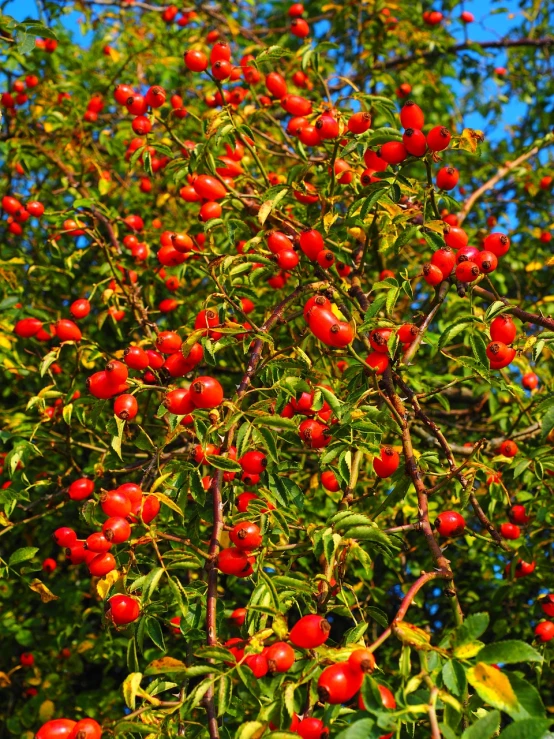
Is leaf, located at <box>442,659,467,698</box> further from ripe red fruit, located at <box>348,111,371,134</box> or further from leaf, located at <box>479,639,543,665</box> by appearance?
ripe red fruit, located at <box>348,111,371,134</box>

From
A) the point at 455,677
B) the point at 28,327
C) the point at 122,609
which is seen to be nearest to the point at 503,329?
the point at 455,677

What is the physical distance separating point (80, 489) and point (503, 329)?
71.9 inches

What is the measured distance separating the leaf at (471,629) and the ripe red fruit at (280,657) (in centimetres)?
43

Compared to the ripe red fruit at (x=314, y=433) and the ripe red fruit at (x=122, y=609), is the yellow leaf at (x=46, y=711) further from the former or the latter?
the ripe red fruit at (x=314, y=433)

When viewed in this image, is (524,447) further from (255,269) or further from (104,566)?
(104,566)

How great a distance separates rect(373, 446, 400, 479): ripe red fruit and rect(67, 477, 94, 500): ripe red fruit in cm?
139

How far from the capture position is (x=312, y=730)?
1.48 m

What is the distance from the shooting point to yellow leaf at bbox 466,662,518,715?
3.98 feet

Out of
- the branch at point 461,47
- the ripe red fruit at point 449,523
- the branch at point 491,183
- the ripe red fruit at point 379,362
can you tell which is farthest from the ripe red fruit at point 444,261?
the branch at point 461,47

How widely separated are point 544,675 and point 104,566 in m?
2.30

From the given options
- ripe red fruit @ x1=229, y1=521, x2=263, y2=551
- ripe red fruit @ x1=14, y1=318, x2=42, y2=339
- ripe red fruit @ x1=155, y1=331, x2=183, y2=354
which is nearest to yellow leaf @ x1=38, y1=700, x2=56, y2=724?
ripe red fruit @ x1=14, y1=318, x2=42, y2=339

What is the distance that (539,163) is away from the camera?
5.85m

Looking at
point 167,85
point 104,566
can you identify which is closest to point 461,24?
point 167,85

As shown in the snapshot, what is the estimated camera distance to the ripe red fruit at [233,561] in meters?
1.76
